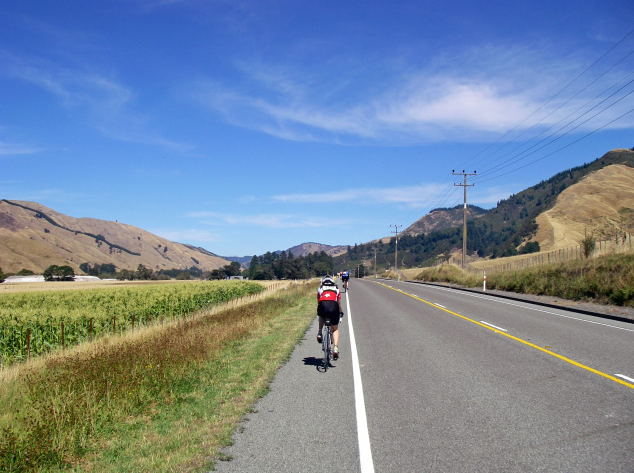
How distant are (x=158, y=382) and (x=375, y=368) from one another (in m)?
3.85

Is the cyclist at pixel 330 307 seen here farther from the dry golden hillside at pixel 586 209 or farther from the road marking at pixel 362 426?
the dry golden hillside at pixel 586 209

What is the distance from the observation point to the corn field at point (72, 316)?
14.1m

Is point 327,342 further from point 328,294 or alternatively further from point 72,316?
point 72,316

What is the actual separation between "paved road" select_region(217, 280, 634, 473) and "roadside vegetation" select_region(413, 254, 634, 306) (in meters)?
9.82

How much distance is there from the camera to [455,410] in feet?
20.2

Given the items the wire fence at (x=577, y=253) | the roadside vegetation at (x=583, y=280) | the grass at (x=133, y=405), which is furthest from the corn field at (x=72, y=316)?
the wire fence at (x=577, y=253)

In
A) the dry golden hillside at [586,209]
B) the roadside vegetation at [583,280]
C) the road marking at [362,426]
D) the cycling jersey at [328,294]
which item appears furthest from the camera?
the dry golden hillside at [586,209]

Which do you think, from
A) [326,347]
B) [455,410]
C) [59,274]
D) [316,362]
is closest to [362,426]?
[455,410]

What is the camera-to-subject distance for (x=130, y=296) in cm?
2553

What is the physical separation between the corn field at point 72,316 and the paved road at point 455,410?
803 cm

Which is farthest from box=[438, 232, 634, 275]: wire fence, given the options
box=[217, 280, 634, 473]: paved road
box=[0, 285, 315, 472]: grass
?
box=[0, 285, 315, 472]: grass

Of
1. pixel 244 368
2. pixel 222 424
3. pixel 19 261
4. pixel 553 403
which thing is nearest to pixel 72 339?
pixel 244 368

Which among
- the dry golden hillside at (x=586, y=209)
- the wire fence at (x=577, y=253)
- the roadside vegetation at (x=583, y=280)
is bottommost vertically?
the roadside vegetation at (x=583, y=280)

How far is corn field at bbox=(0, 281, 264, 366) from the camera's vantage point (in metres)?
14.1
